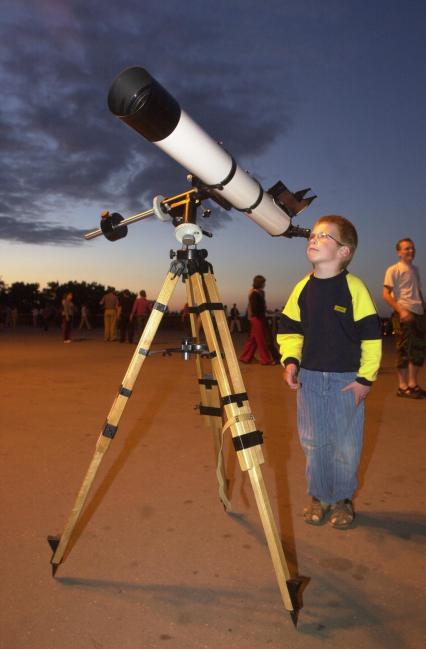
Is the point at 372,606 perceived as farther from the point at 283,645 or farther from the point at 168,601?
the point at 168,601

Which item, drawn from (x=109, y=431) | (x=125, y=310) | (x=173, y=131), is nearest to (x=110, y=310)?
(x=125, y=310)

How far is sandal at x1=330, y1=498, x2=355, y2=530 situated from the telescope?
1.86m

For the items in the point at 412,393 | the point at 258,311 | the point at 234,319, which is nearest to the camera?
the point at 412,393

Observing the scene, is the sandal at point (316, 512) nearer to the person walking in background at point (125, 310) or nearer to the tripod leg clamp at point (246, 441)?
the tripod leg clamp at point (246, 441)

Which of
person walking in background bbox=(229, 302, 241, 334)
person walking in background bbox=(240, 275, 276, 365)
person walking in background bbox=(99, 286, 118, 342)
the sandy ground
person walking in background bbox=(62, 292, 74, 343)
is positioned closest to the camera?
the sandy ground

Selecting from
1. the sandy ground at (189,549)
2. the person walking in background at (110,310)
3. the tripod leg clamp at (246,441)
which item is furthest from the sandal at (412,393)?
the person walking in background at (110,310)

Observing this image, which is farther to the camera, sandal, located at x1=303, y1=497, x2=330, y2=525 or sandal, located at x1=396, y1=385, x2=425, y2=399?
sandal, located at x1=396, y1=385, x2=425, y2=399

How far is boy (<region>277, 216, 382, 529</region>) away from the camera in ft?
10.2

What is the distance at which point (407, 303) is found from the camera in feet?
22.2

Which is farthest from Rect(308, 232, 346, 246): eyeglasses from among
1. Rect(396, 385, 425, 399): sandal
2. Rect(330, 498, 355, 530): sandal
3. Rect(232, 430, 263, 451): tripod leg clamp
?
Rect(396, 385, 425, 399): sandal

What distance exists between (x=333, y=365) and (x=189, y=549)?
1.36 meters

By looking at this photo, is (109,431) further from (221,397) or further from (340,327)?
(340,327)

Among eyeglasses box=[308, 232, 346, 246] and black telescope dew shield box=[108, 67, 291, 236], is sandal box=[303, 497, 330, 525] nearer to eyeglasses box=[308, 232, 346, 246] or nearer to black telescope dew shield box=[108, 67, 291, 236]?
eyeglasses box=[308, 232, 346, 246]

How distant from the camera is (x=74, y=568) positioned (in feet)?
8.86
